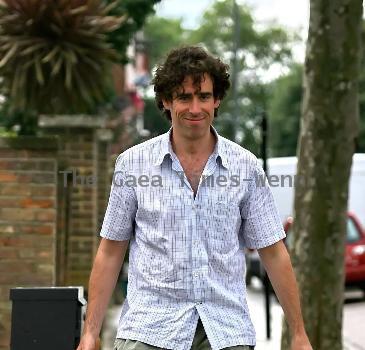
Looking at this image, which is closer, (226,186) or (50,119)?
(226,186)

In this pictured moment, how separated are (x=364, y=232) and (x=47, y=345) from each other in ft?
50.4

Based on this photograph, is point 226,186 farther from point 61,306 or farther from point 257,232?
point 61,306

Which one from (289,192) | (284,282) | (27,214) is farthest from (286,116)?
(284,282)

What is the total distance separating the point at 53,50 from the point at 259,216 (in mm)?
6251

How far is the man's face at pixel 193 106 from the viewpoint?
441 cm

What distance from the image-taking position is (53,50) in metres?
10.5

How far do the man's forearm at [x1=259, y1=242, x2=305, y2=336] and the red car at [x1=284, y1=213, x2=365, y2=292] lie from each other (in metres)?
14.8

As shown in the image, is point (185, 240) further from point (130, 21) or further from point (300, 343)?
point (130, 21)

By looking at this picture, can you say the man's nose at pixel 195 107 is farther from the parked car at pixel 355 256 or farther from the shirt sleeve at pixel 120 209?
the parked car at pixel 355 256

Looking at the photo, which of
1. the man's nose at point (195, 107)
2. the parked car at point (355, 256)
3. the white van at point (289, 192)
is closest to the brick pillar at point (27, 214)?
the man's nose at point (195, 107)

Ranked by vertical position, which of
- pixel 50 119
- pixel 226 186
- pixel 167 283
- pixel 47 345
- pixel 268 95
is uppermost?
pixel 268 95

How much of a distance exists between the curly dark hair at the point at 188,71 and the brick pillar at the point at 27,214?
3.66 metres

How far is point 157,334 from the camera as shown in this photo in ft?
14.2

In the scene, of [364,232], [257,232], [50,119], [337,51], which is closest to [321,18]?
[337,51]
